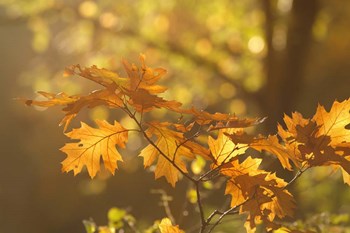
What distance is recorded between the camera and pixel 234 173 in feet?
4.89

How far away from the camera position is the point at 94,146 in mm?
1548

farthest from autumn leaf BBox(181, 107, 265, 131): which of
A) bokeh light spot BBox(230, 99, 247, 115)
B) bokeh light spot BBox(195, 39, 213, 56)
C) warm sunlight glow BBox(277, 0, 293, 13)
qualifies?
bokeh light spot BBox(230, 99, 247, 115)

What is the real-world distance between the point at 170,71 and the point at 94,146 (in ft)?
21.8

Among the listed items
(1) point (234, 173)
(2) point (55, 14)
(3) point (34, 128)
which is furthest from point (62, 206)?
(1) point (234, 173)

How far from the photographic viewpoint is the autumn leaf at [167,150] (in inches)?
57.2

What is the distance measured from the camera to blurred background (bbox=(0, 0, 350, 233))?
517cm

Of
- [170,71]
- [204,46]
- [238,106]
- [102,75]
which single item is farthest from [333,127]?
[238,106]

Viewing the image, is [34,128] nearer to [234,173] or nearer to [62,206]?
[62,206]

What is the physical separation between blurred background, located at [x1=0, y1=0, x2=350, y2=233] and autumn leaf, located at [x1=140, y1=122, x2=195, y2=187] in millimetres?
455

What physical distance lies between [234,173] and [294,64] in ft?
12.1

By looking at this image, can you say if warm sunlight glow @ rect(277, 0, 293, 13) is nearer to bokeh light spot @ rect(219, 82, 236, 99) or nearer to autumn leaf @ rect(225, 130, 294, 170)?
bokeh light spot @ rect(219, 82, 236, 99)

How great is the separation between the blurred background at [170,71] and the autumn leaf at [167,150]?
0.45 metres

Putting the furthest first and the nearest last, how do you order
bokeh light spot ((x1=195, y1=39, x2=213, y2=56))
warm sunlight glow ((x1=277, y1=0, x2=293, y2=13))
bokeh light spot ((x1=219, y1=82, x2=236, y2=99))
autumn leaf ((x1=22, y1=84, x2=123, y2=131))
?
1. bokeh light spot ((x1=195, y1=39, x2=213, y2=56))
2. bokeh light spot ((x1=219, y1=82, x2=236, y2=99))
3. warm sunlight glow ((x1=277, y1=0, x2=293, y2=13))
4. autumn leaf ((x1=22, y1=84, x2=123, y2=131))

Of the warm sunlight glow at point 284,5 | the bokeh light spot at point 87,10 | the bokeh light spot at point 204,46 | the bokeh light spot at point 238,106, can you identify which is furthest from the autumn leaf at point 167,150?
the bokeh light spot at point 238,106
